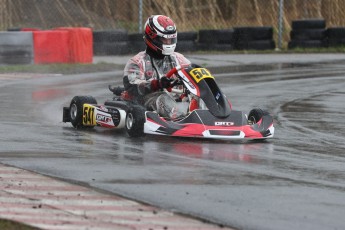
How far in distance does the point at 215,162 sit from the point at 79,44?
46.0 feet

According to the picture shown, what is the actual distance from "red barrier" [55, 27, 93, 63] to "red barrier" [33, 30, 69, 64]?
4.3 inches

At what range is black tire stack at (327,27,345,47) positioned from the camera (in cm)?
2819

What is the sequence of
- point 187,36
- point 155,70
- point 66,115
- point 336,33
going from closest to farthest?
point 155,70
point 66,115
point 187,36
point 336,33

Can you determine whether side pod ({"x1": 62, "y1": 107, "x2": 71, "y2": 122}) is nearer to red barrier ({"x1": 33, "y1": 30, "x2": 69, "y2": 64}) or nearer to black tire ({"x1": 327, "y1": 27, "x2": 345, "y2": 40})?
red barrier ({"x1": 33, "y1": 30, "x2": 69, "y2": 64})

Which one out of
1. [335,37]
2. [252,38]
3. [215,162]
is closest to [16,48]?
[252,38]

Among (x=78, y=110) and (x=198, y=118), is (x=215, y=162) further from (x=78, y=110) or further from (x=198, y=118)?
(x=78, y=110)

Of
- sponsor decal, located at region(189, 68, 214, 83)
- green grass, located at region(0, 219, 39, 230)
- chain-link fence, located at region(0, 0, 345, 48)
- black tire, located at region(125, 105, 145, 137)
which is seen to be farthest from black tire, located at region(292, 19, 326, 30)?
green grass, located at region(0, 219, 39, 230)

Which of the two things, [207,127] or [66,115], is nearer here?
[207,127]

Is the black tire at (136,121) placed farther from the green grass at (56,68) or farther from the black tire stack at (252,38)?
the black tire stack at (252,38)

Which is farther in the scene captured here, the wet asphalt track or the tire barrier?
the tire barrier

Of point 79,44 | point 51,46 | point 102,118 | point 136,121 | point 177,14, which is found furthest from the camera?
point 177,14

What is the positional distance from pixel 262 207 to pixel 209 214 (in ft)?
1.48

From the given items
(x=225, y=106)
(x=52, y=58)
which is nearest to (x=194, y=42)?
(x=52, y=58)

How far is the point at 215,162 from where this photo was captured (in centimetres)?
950
